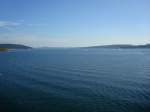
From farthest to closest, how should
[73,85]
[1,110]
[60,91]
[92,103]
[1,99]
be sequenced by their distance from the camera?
[73,85], [60,91], [1,99], [92,103], [1,110]

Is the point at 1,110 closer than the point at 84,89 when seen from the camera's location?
Yes

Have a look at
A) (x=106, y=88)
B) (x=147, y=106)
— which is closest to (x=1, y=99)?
(x=106, y=88)

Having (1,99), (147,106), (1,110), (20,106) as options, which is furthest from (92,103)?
(1,99)

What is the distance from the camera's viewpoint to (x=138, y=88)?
1120 inches

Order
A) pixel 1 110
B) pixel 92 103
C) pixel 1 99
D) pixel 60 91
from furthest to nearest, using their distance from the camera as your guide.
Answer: pixel 60 91 → pixel 1 99 → pixel 92 103 → pixel 1 110

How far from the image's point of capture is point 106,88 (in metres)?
28.6

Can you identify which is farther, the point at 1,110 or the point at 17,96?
the point at 17,96

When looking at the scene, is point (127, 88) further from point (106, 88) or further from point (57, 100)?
point (57, 100)

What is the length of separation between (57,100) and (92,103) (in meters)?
4.49

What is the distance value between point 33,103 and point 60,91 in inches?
231

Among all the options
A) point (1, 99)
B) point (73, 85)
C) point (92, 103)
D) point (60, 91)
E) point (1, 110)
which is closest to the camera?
point (1, 110)

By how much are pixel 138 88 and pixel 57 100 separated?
1286 centimetres

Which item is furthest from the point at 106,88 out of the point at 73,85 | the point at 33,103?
the point at 33,103

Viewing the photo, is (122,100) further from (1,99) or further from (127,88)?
(1,99)
